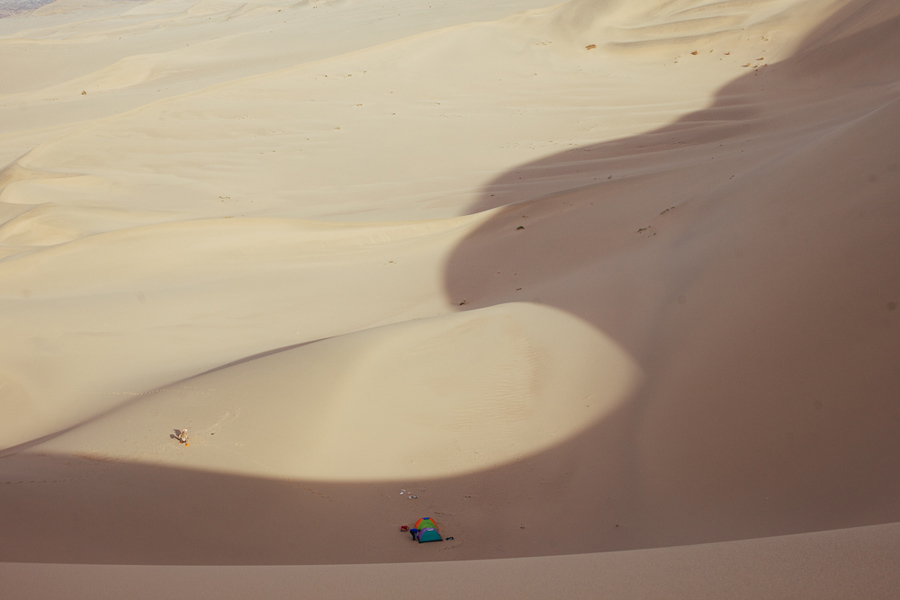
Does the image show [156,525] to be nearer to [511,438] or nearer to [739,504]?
[511,438]

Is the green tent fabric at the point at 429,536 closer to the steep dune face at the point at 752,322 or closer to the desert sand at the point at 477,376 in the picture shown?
the desert sand at the point at 477,376

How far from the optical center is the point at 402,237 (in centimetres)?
778

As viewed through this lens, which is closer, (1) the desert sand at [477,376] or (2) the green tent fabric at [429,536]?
(1) the desert sand at [477,376]

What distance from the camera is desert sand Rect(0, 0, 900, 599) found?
8.29 feet

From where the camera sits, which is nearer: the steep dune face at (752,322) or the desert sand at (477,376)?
the desert sand at (477,376)

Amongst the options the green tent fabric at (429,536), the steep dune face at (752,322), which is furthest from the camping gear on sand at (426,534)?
the steep dune face at (752,322)

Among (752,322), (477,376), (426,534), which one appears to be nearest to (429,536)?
(426,534)

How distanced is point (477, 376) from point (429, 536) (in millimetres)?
1371

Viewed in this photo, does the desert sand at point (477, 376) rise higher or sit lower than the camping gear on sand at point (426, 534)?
higher

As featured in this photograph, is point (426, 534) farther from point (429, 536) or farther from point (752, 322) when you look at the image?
point (752, 322)

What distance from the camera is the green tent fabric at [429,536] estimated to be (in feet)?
9.84

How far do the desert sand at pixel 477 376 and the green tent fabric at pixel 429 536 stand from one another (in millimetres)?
Answer: 26

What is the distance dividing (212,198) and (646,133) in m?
7.25

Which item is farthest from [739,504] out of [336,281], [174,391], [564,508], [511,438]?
[336,281]
